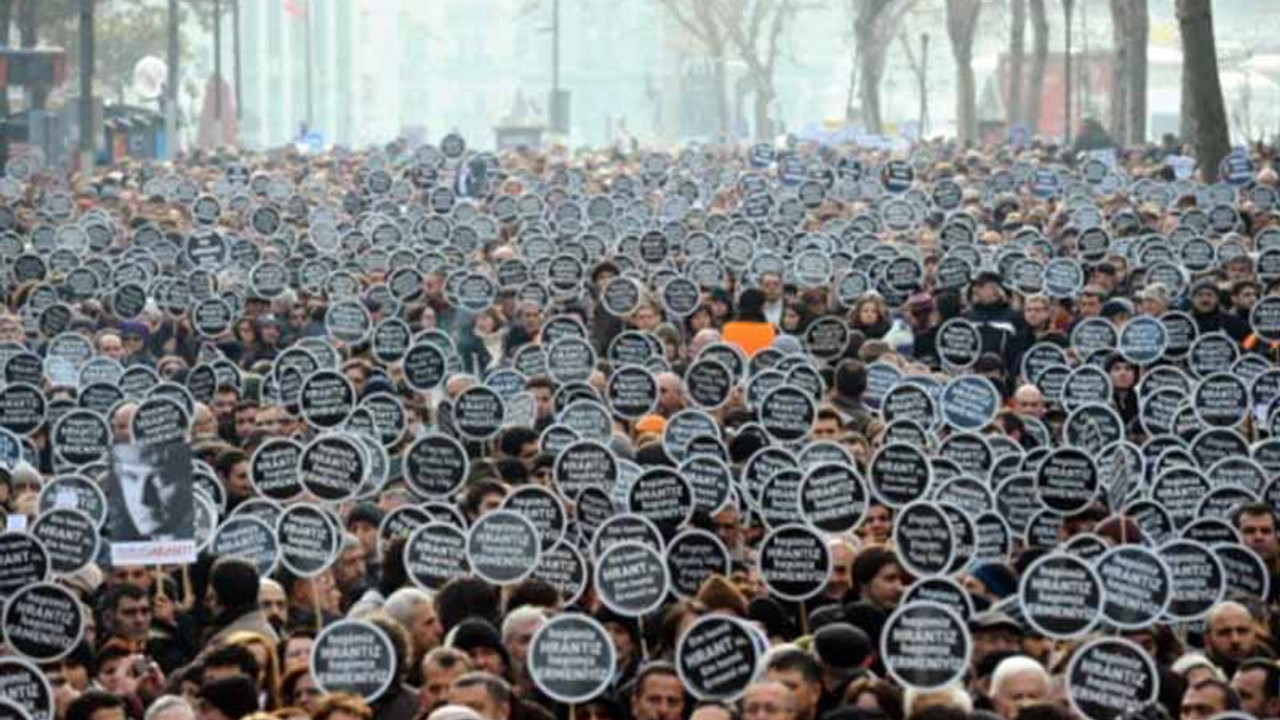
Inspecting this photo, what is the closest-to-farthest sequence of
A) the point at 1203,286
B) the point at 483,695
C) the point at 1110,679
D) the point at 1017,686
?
the point at 483,695, the point at 1110,679, the point at 1017,686, the point at 1203,286

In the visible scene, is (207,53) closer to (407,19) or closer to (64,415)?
(407,19)

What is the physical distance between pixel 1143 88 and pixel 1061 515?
31723 mm

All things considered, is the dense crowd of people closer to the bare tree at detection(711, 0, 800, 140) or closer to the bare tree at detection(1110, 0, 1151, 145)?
the bare tree at detection(1110, 0, 1151, 145)

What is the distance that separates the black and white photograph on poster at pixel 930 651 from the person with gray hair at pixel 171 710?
210 cm

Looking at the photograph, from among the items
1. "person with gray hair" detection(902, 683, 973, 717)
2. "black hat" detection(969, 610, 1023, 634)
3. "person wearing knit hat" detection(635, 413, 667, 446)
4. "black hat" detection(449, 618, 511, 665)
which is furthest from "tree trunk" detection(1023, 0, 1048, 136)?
"person with gray hair" detection(902, 683, 973, 717)

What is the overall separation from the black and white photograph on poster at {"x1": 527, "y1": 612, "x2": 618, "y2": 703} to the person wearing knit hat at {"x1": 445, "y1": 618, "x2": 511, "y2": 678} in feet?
1.27

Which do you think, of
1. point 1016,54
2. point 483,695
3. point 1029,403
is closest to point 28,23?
point 1016,54

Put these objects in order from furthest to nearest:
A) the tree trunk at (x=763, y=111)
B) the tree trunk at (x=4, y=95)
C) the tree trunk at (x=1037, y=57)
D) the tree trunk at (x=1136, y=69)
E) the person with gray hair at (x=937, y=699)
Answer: the tree trunk at (x=763, y=111), the tree trunk at (x=1037, y=57), the tree trunk at (x=4, y=95), the tree trunk at (x=1136, y=69), the person with gray hair at (x=937, y=699)

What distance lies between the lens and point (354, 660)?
11.1m

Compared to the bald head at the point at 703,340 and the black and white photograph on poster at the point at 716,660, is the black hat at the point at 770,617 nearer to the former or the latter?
the black and white photograph on poster at the point at 716,660

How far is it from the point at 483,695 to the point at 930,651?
53.9 inches

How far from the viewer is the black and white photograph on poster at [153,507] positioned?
45.0 ft

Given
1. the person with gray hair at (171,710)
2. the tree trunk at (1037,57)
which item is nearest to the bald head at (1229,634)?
the person with gray hair at (171,710)

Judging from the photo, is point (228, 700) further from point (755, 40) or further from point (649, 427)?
point (755, 40)
